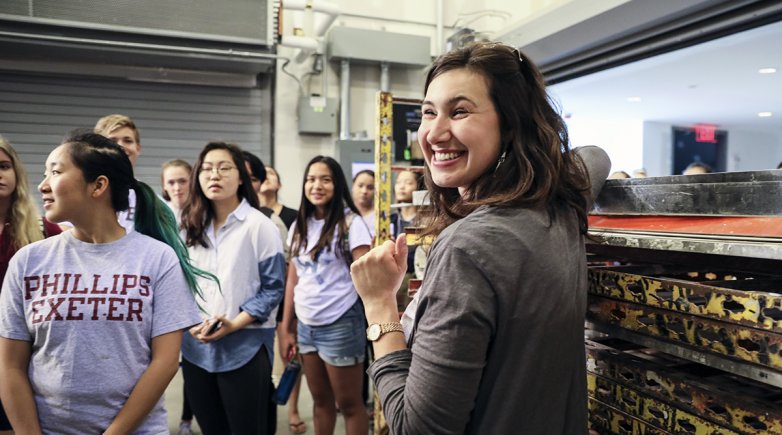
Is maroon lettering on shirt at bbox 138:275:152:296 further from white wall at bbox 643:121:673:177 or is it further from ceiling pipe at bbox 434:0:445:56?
white wall at bbox 643:121:673:177

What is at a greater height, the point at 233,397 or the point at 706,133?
the point at 706,133

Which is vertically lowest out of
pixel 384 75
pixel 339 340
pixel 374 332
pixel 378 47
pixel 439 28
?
pixel 339 340

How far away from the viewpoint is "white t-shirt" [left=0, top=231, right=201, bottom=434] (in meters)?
1.47

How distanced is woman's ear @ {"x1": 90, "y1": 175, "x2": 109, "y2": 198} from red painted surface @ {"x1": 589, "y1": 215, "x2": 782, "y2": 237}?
1386 mm

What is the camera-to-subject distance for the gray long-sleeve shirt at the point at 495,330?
2.82ft

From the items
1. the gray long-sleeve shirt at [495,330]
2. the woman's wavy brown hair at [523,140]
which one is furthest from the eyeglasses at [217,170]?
the gray long-sleeve shirt at [495,330]

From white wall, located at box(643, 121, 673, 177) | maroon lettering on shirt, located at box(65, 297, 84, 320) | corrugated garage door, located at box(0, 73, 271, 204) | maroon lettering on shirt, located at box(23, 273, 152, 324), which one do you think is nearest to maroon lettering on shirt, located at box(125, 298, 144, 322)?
maroon lettering on shirt, located at box(23, 273, 152, 324)

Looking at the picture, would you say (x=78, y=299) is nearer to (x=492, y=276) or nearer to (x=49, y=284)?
(x=49, y=284)

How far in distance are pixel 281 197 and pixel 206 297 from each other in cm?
371

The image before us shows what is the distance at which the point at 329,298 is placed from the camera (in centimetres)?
270

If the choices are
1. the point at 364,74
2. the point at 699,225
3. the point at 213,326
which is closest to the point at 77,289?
the point at 213,326

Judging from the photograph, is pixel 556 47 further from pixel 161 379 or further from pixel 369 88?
pixel 161 379

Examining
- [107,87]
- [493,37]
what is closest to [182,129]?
[107,87]

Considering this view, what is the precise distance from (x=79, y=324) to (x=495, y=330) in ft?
3.86
